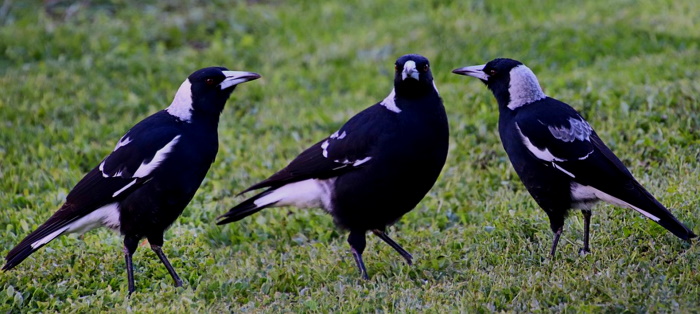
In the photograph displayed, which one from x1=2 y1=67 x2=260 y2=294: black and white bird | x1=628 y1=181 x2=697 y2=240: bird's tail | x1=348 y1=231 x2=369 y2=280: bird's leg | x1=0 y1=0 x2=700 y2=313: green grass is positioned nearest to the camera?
x1=628 y1=181 x2=697 y2=240: bird's tail

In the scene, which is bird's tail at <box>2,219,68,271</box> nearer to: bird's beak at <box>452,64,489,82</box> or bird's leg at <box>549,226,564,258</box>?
bird's beak at <box>452,64,489,82</box>

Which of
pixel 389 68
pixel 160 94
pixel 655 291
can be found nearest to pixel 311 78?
pixel 389 68

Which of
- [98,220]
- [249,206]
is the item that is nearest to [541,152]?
[249,206]

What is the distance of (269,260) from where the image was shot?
18.7ft

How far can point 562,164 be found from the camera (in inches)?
193

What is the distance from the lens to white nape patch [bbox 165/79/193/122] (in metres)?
5.39

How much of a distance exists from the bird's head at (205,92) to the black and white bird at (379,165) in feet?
2.02

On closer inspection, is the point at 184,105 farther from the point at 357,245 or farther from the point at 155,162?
the point at 357,245

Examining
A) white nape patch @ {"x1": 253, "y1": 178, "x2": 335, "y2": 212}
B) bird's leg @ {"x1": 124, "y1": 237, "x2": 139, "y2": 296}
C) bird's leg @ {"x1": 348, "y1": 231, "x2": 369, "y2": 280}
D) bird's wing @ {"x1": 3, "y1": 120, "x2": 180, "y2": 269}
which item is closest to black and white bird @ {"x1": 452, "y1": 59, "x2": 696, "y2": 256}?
bird's leg @ {"x1": 348, "y1": 231, "x2": 369, "y2": 280}

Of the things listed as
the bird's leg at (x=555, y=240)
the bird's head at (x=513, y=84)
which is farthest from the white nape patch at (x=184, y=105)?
the bird's leg at (x=555, y=240)

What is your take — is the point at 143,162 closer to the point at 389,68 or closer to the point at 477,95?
the point at 477,95

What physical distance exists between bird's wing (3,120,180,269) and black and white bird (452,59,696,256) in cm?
212

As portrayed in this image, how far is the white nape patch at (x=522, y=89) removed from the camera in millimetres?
5301

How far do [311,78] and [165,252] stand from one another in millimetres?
4393
